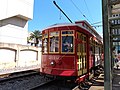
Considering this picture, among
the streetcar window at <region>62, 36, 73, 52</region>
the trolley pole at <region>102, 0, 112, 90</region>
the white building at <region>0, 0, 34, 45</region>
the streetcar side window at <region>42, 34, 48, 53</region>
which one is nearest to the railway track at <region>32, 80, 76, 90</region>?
the streetcar window at <region>62, 36, 73, 52</region>

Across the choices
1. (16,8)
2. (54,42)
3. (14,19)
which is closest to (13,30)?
(14,19)

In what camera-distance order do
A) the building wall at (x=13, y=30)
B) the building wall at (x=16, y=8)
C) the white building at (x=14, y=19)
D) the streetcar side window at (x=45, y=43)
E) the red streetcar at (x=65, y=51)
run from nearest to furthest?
the red streetcar at (x=65, y=51) < the streetcar side window at (x=45, y=43) < the building wall at (x=16, y=8) < the white building at (x=14, y=19) < the building wall at (x=13, y=30)

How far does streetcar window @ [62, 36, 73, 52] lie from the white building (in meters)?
21.3

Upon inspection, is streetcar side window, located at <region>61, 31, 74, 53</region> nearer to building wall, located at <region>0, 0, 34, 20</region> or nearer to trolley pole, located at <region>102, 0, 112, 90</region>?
trolley pole, located at <region>102, 0, 112, 90</region>

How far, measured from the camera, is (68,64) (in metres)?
7.02

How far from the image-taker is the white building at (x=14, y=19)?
27.0m

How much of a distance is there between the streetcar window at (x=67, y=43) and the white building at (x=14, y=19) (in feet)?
69.8

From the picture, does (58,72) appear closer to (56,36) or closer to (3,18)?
(56,36)

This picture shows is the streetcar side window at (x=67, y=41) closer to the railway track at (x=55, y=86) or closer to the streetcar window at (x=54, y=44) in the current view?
the streetcar window at (x=54, y=44)

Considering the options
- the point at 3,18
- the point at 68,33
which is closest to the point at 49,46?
the point at 68,33

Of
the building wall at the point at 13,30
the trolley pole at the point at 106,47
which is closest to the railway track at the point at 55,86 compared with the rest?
the trolley pole at the point at 106,47

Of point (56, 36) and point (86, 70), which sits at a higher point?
point (56, 36)

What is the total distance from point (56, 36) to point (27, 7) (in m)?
25.8

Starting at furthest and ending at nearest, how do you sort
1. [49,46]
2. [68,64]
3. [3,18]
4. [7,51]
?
1. [3,18]
2. [7,51]
3. [49,46]
4. [68,64]
